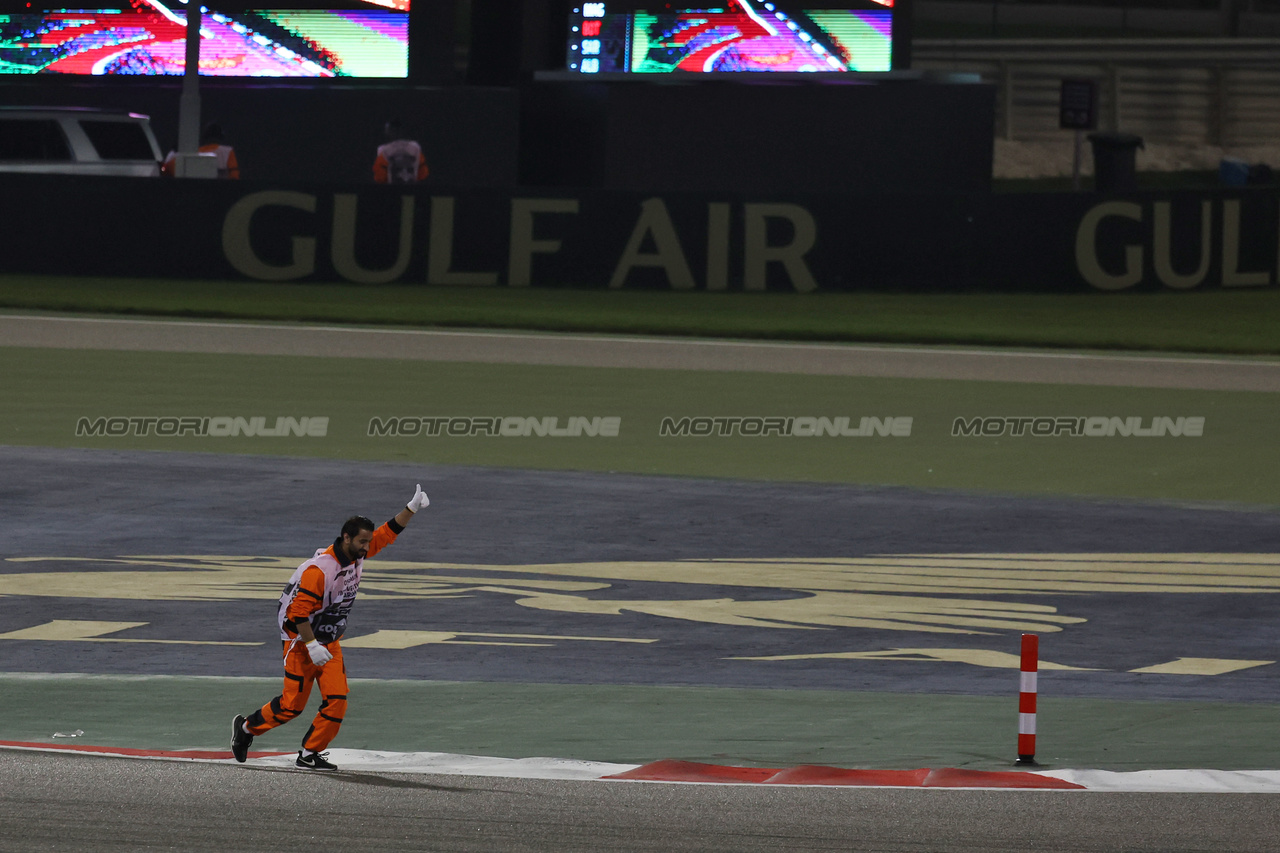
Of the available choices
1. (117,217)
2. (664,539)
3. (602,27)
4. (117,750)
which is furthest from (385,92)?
(117,750)

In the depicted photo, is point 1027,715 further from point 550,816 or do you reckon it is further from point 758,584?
point 758,584

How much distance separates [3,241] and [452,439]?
12.9 meters

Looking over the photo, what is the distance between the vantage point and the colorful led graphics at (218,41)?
38.2 m

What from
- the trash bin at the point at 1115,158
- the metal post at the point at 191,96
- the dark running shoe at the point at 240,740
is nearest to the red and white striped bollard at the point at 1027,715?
the dark running shoe at the point at 240,740

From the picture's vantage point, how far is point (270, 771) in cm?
842

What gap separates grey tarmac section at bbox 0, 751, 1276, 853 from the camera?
714cm

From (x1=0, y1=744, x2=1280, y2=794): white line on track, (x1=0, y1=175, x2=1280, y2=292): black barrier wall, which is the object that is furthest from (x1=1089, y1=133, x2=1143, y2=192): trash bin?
(x1=0, y1=744, x2=1280, y2=794): white line on track

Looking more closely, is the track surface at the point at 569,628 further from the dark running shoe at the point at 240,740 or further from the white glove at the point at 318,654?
the white glove at the point at 318,654

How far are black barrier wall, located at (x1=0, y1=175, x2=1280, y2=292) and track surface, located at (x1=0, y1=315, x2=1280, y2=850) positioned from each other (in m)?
11.7

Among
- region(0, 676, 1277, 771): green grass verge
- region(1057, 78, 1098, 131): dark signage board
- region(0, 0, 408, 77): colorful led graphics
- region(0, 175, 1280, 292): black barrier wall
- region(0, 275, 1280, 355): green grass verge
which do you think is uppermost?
region(0, 0, 408, 77): colorful led graphics

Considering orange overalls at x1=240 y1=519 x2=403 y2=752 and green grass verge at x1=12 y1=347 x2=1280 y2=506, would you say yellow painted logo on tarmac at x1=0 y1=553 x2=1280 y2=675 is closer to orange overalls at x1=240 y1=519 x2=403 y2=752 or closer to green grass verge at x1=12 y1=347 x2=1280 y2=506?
orange overalls at x1=240 y1=519 x2=403 y2=752

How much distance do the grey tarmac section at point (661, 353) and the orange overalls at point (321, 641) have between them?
15957mm

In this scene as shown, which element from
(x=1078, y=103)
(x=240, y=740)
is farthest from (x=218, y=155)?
(x=240, y=740)

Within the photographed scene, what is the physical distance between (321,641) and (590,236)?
20.7 meters
